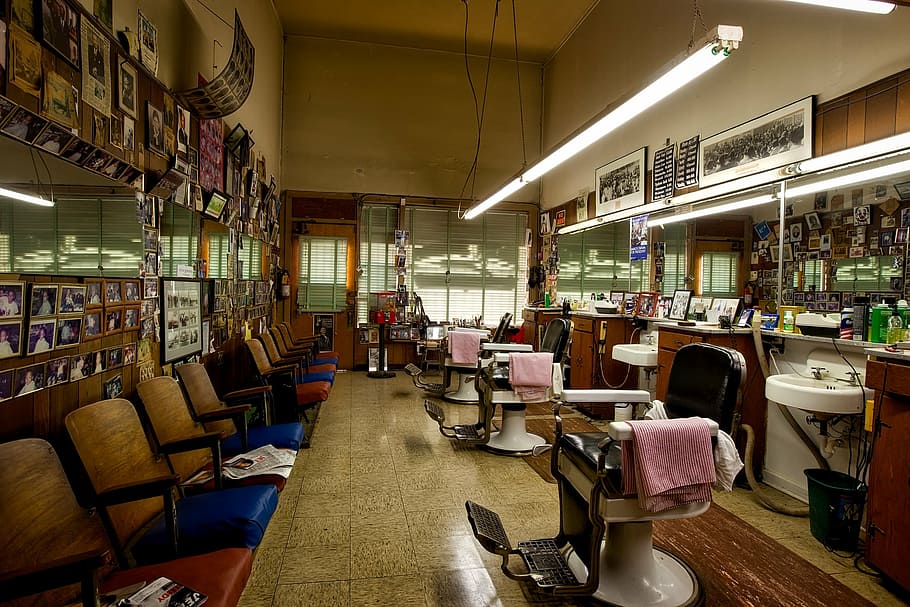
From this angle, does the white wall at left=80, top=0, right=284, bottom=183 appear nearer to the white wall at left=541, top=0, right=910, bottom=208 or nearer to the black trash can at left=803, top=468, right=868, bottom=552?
the white wall at left=541, top=0, right=910, bottom=208

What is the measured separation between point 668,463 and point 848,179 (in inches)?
96.1

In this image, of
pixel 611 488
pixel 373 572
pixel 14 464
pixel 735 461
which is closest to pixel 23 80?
pixel 14 464

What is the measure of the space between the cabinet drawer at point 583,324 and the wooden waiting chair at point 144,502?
4.00 meters

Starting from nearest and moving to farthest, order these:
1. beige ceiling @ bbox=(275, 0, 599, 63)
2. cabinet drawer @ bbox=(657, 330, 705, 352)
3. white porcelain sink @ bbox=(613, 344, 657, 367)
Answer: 1. cabinet drawer @ bbox=(657, 330, 705, 352)
2. white porcelain sink @ bbox=(613, 344, 657, 367)
3. beige ceiling @ bbox=(275, 0, 599, 63)

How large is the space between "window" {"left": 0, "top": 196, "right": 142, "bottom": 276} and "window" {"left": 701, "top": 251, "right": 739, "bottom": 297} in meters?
4.09

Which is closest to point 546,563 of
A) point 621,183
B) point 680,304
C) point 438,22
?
point 680,304

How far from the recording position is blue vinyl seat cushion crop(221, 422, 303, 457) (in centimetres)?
278

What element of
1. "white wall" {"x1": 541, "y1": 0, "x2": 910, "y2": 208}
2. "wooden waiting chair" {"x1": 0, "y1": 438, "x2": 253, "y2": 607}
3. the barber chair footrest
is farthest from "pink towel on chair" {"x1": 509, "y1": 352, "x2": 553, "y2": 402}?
"wooden waiting chair" {"x1": 0, "y1": 438, "x2": 253, "y2": 607}

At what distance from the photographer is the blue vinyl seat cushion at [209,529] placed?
176cm


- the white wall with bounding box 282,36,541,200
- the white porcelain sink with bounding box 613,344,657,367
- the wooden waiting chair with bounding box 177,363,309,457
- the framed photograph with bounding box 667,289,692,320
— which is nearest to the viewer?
the wooden waiting chair with bounding box 177,363,309,457

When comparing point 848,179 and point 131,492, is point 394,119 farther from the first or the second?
point 131,492

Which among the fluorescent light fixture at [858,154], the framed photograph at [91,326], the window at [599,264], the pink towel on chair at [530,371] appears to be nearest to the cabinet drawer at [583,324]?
the window at [599,264]

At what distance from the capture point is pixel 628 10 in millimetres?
5652

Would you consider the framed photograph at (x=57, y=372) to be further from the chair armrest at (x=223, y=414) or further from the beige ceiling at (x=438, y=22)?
the beige ceiling at (x=438, y=22)
